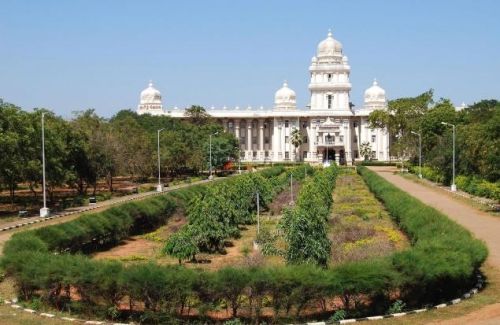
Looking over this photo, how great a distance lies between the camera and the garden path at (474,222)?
1675cm

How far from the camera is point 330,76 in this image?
4724 inches

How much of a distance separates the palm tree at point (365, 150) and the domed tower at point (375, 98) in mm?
7935

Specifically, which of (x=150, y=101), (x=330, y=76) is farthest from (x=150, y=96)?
(x=330, y=76)

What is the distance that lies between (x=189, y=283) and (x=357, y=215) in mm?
25196

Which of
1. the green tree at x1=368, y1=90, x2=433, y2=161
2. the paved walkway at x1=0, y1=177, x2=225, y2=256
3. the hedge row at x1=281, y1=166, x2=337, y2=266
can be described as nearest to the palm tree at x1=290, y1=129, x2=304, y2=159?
the green tree at x1=368, y1=90, x2=433, y2=161

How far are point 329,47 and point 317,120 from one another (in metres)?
12.8

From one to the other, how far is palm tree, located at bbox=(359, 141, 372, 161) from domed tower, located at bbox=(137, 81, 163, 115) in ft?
124

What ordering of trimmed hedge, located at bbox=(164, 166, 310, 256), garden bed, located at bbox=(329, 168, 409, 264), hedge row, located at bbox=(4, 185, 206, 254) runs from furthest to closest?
trimmed hedge, located at bbox=(164, 166, 310, 256) < hedge row, located at bbox=(4, 185, 206, 254) < garden bed, located at bbox=(329, 168, 409, 264)

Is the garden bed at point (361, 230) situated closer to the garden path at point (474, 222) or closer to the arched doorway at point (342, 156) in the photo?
the garden path at point (474, 222)

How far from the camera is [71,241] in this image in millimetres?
27516

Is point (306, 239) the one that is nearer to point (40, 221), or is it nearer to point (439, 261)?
point (439, 261)

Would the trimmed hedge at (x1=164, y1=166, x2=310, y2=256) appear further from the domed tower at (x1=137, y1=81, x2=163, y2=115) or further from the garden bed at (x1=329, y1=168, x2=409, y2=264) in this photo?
the domed tower at (x1=137, y1=81, x2=163, y2=115)

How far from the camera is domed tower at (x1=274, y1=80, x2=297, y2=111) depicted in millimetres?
126875

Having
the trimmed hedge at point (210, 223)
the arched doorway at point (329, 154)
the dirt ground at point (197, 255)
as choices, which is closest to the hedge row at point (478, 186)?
the dirt ground at point (197, 255)
